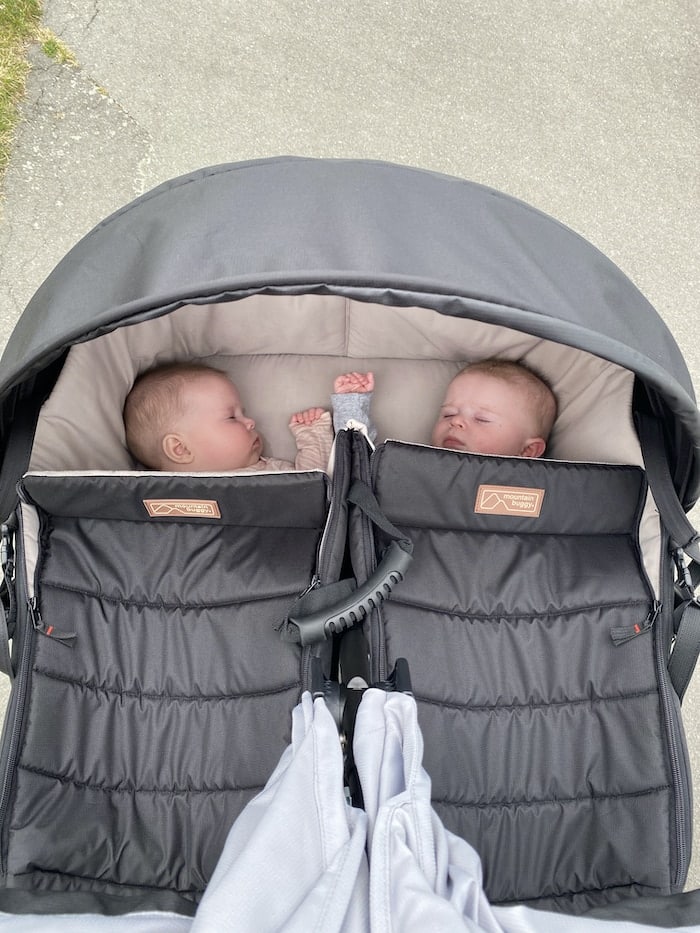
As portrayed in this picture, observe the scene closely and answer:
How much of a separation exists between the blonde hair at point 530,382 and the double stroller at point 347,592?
0.28 ft

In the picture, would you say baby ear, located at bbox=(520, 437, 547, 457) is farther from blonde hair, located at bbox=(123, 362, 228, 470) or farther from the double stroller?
blonde hair, located at bbox=(123, 362, 228, 470)

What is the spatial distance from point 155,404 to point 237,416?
0.15m

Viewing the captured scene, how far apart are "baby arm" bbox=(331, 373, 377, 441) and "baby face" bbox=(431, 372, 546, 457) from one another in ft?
0.46

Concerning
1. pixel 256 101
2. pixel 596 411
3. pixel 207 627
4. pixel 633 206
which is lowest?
pixel 207 627

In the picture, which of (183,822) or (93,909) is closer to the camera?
(93,909)

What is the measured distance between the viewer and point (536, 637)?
988mm

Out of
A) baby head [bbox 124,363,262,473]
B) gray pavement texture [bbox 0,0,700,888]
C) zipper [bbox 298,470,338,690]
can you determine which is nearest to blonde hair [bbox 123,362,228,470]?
baby head [bbox 124,363,262,473]

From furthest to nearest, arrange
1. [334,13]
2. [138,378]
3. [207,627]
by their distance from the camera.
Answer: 1. [334,13]
2. [138,378]
3. [207,627]

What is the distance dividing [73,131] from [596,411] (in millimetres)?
1343

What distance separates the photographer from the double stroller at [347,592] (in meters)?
0.80

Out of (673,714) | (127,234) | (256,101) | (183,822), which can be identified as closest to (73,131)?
(256,101)

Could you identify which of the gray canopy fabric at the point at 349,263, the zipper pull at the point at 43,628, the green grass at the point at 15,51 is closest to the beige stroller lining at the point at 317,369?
the gray canopy fabric at the point at 349,263

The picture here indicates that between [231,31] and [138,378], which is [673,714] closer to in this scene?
[138,378]

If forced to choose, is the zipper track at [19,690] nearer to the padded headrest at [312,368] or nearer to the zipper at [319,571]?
the padded headrest at [312,368]
